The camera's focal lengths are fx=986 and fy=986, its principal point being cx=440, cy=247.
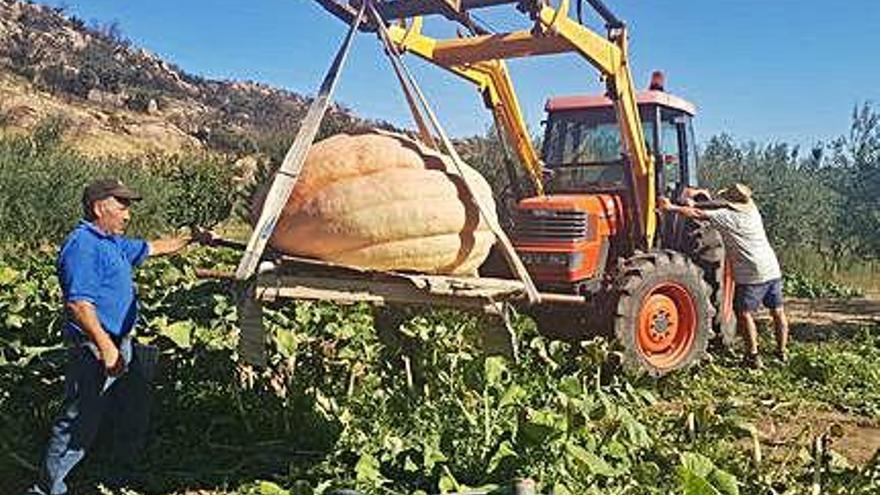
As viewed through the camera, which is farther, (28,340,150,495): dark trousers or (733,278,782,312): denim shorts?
(733,278,782,312): denim shorts

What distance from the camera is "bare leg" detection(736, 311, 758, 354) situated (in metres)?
8.19

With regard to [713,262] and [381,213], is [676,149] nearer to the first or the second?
[713,262]

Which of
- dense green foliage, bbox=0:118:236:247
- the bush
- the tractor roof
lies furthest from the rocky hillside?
the tractor roof

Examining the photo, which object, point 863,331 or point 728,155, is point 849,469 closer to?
point 863,331

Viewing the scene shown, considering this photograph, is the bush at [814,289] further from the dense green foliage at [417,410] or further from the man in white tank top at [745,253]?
the dense green foliage at [417,410]

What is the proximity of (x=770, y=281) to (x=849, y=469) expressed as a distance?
3866 mm

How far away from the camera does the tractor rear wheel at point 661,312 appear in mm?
7395

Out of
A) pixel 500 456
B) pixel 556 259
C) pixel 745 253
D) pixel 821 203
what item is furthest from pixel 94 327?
pixel 821 203

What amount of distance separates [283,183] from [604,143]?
199 inches

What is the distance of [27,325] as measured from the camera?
6176mm

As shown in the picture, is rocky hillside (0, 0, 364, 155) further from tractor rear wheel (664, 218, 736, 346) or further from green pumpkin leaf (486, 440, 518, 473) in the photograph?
green pumpkin leaf (486, 440, 518, 473)

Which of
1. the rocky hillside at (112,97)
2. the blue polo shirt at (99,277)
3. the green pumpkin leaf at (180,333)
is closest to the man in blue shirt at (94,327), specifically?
the blue polo shirt at (99,277)

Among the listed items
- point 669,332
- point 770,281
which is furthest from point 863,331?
point 669,332

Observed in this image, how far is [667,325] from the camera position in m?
7.88
